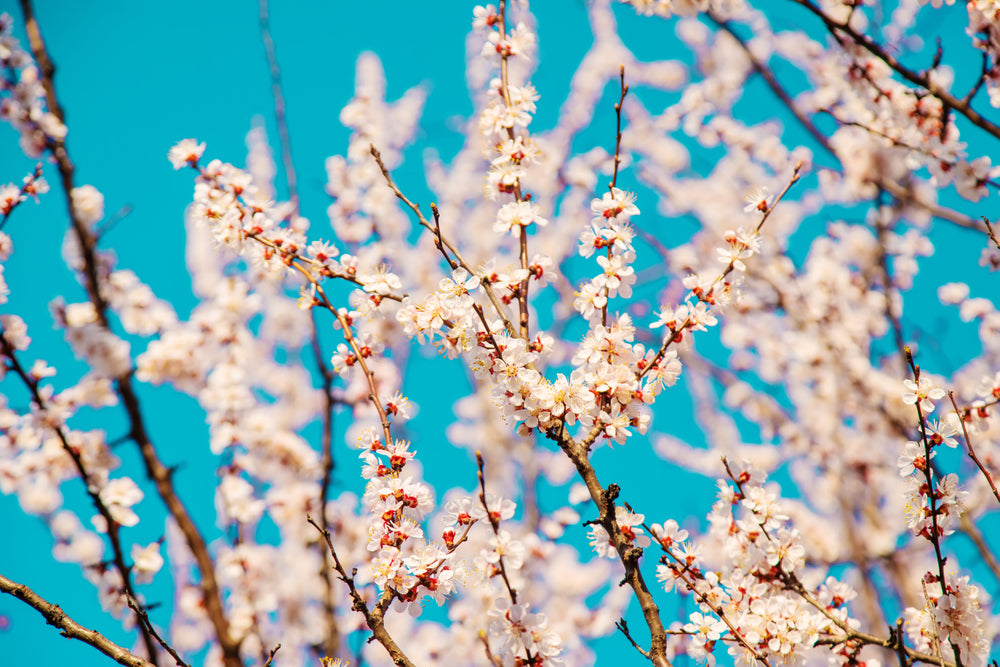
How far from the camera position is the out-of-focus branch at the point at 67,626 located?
1724mm

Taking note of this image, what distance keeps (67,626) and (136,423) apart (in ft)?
5.34

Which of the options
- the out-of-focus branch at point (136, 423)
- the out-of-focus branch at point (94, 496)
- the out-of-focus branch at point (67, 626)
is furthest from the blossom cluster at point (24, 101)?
the out-of-focus branch at point (67, 626)

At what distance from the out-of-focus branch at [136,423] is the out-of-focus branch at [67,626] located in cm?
135

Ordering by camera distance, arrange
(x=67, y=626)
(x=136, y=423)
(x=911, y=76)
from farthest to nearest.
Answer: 1. (x=136, y=423)
2. (x=911, y=76)
3. (x=67, y=626)

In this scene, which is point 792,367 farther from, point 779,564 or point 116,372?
point 116,372

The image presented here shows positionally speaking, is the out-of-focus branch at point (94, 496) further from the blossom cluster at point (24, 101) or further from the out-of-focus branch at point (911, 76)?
the out-of-focus branch at point (911, 76)

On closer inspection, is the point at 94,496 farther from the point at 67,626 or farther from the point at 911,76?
the point at 911,76

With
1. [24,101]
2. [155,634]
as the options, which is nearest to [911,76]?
[155,634]

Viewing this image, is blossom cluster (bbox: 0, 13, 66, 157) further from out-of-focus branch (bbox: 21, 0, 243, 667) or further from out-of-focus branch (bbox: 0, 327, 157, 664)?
out-of-focus branch (bbox: 0, 327, 157, 664)

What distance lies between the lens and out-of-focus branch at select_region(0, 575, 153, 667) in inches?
67.9

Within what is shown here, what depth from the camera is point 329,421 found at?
344cm

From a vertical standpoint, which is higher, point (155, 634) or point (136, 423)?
point (136, 423)

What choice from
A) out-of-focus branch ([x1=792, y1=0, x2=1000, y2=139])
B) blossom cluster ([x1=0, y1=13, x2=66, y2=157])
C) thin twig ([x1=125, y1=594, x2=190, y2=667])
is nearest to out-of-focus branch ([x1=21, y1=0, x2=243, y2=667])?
blossom cluster ([x1=0, y1=13, x2=66, y2=157])

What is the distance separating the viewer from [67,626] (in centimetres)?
175
